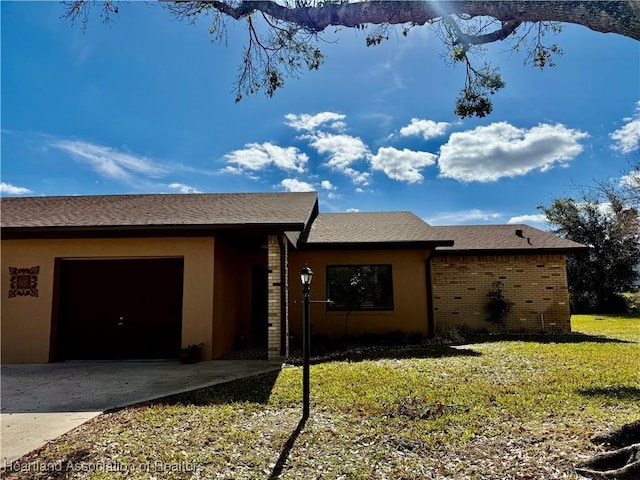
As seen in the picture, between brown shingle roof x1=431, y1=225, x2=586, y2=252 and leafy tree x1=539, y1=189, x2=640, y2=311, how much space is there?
928 cm

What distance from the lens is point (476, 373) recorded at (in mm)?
6898

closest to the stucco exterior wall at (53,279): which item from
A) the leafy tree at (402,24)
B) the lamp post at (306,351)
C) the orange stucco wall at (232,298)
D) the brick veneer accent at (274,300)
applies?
the orange stucco wall at (232,298)

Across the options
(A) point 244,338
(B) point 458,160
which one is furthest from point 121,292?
(B) point 458,160

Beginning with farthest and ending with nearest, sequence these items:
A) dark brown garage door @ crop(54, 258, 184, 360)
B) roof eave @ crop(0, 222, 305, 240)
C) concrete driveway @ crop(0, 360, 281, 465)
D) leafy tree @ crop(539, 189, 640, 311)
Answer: leafy tree @ crop(539, 189, 640, 311)
dark brown garage door @ crop(54, 258, 184, 360)
roof eave @ crop(0, 222, 305, 240)
concrete driveway @ crop(0, 360, 281, 465)

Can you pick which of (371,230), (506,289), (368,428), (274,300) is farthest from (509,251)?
(368,428)

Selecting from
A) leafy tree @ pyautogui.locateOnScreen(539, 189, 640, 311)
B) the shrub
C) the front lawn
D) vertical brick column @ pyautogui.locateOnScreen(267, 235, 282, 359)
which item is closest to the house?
vertical brick column @ pyautogui.locateOnScreen(267, 235, 282, 359)

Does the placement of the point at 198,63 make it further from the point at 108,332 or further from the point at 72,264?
the point at 108,332

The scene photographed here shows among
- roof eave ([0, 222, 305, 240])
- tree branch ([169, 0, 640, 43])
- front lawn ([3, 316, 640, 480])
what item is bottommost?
front lawn ([3, 316, 640, 480])

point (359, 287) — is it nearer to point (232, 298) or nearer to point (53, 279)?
point (232, 298)

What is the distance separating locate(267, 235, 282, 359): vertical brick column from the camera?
8.35 meters

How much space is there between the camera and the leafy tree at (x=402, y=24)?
4.07 meters

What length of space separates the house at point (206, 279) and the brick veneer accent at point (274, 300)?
0.9 inches

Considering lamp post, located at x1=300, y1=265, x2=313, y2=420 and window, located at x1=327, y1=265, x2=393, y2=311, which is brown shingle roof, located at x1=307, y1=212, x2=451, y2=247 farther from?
lamp post, located at x1=300, y1=265, x2=313, y2=420

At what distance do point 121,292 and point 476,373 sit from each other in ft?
26.3
